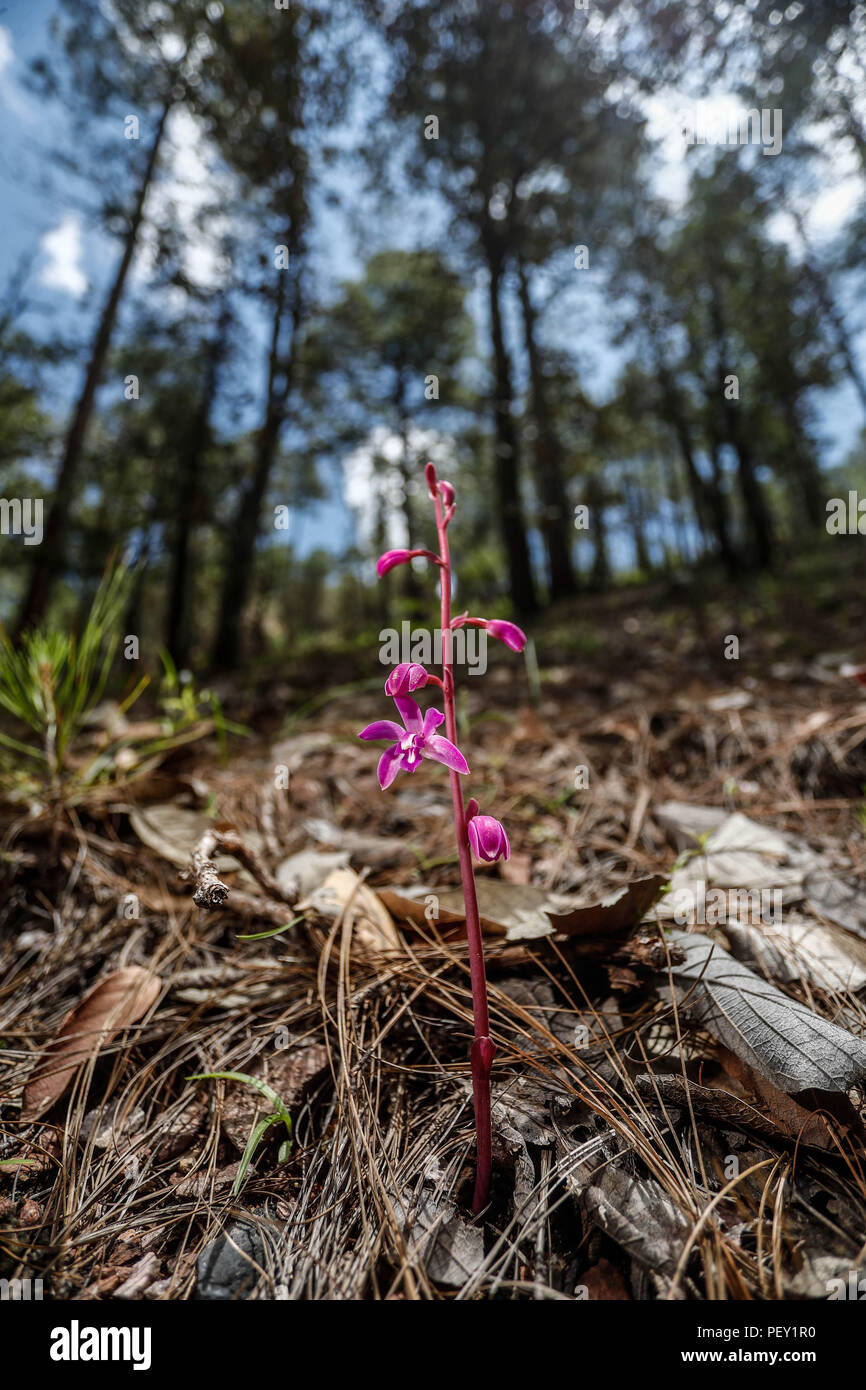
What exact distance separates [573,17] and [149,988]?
35.4 ft

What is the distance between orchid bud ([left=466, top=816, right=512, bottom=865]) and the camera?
0.81m

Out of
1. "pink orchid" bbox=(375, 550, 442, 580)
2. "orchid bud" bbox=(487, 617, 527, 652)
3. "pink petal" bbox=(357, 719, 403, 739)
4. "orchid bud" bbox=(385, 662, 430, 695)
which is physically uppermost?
"pink orchid" bbox=(375, 550, 442, 580)

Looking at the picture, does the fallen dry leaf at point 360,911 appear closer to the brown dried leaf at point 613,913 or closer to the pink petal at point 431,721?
the brown dried leaf at point 613,913

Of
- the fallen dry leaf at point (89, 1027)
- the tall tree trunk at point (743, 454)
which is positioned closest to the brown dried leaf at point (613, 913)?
the fallen dry leaf at point (89, 1027)

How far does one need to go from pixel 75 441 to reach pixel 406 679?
28.0 feet

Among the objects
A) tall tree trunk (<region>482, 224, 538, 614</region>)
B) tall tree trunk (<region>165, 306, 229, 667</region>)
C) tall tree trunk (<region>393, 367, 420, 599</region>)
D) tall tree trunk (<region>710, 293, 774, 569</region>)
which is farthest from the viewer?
tall tree trunk (<region>393, 367, 420, 599</region>)

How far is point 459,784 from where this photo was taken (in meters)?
0.85

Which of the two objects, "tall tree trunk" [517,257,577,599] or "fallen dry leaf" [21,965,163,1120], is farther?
"tall tree trunk" [517,257,577,599]

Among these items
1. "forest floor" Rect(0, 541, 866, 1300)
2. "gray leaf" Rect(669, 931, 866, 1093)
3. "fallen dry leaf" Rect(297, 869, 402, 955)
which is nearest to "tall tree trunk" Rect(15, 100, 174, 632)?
"forest floor" Rect(0, 541, 866, 1300)

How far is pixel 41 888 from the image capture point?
1.69 m

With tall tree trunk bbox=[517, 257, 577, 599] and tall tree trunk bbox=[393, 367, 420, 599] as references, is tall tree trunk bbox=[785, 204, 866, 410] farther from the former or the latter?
tall tree trunk bbox=[393, 367, 420, 599]

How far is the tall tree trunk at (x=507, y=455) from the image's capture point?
26.9ft

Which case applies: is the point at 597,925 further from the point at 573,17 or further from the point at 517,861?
the point at 573,17
